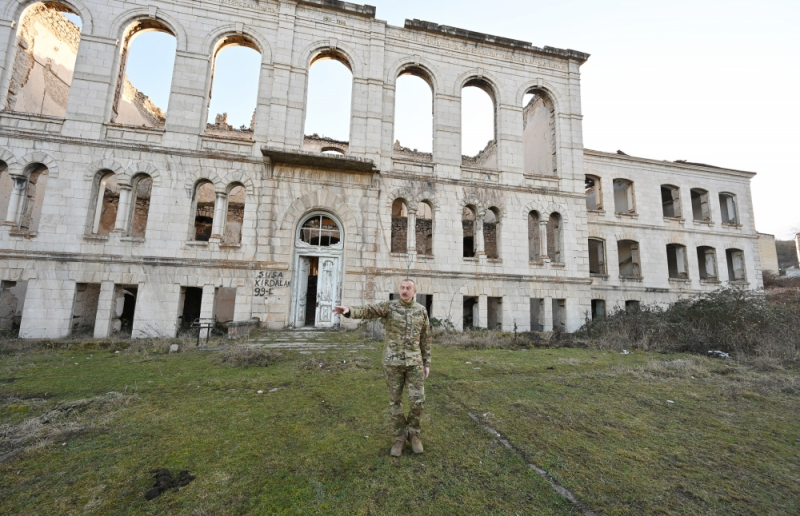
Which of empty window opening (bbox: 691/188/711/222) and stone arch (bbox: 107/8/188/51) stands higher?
stone arch (bbox: 107/8/188/51)

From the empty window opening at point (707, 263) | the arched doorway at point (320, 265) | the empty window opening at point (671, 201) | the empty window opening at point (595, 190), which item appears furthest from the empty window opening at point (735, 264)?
the arched doorway at point (320, 265)

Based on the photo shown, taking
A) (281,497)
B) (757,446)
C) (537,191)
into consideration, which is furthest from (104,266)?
(537,191)

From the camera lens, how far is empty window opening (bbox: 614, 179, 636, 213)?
18.9 meters

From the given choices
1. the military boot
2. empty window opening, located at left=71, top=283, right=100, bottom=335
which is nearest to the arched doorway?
empty window opening, located at left=71, top=283, right=100, bottom=335

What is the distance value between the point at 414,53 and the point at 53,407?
1641cm

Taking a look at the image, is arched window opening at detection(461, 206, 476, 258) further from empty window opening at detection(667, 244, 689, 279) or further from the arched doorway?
empty window opening at detection(667, 244, 689, 279)

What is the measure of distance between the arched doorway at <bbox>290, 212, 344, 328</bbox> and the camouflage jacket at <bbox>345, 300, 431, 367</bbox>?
926 cm

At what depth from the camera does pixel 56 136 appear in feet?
37.2

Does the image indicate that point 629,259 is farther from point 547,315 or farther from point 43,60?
point 43,60

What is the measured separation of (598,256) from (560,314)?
5.66 m

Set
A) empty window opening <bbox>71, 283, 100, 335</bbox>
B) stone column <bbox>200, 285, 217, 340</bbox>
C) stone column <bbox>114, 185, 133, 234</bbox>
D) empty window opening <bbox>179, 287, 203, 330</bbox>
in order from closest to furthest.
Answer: empty window opening <bbox>71, 283, 100, 335</bbox> → stone column <bbox>200, 285, 217, 340</bbox> → stone column <bbox>114, 185, 133, 234</bbox> → empty window opening <bbox>179, 287, 203, 330</bbox>

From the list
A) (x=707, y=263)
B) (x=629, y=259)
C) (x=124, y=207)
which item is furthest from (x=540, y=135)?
(x=124, y=207)

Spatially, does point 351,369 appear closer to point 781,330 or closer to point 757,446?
point 757,446

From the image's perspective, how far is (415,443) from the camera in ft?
10.8
